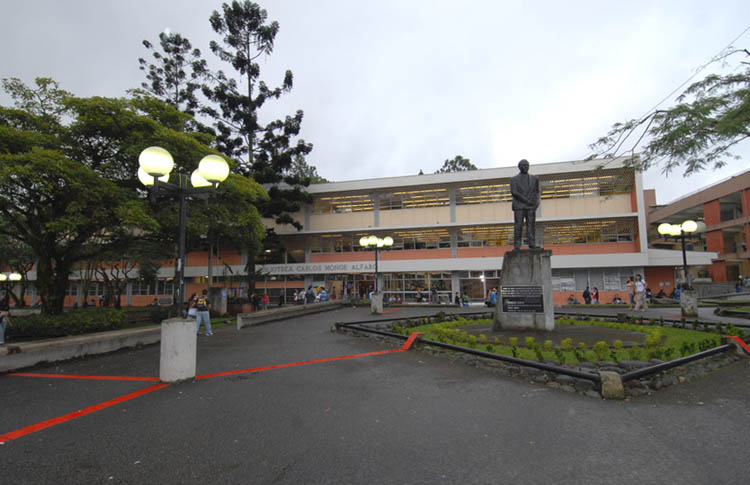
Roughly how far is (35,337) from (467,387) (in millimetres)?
11820

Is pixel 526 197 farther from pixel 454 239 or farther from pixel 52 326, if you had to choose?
pixel 454 239

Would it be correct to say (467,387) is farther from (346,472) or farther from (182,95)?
(182,95)

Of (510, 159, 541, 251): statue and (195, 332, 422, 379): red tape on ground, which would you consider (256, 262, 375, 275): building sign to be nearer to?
(510, 159, 541, 251): statue

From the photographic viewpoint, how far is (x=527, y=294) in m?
9.60

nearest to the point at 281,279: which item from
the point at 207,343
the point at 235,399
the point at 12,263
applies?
the point at 12,263

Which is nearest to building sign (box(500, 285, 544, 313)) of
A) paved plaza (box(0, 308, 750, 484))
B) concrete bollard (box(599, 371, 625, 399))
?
paved plaza (box(0, 308, 750, 484))

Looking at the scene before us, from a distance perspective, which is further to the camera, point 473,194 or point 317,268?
point 317,268

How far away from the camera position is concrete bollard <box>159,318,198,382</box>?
18.6ft

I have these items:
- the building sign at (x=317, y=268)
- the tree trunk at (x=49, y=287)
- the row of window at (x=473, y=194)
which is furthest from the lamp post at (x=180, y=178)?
the row of window at (x=473, y=194)

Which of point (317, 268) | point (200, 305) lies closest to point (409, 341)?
point (200, 305)

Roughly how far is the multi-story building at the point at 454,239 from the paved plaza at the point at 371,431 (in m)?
23.6

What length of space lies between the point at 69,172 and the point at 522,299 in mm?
13535

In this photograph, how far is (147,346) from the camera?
10.0 meters

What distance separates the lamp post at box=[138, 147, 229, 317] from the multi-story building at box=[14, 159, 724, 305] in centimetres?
2246
